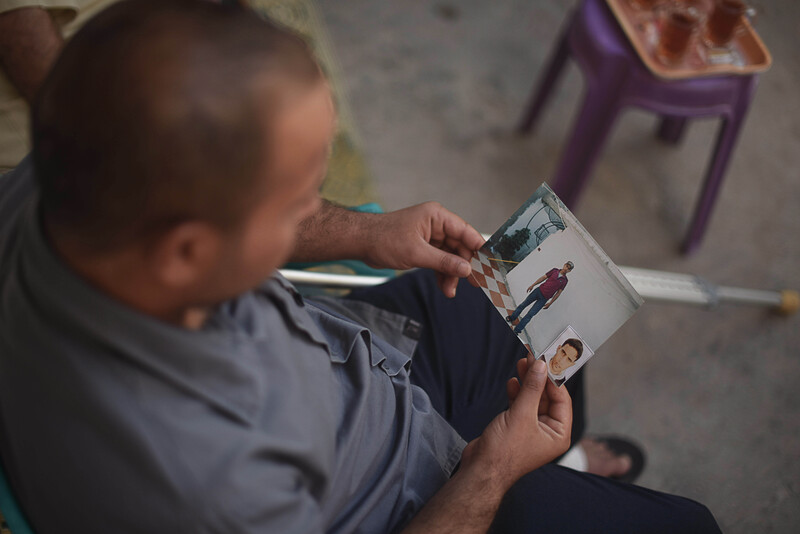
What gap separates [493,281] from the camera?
112 centimetres

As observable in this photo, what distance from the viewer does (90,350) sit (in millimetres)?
610

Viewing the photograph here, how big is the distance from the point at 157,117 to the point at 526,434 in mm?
696

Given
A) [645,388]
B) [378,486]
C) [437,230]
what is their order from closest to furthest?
[378,486]
[437,230]
[645,388]

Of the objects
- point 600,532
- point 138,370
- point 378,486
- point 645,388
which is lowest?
point 645,388

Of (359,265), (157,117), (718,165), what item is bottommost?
(718,165)

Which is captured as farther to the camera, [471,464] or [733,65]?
[733,65]

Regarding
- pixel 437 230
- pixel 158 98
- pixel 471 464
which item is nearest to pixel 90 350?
pixel 158 98

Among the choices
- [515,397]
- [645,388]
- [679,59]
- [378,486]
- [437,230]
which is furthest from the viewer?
[645,388]

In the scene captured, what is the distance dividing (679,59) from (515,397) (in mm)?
1305

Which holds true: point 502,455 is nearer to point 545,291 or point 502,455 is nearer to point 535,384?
point 535,384

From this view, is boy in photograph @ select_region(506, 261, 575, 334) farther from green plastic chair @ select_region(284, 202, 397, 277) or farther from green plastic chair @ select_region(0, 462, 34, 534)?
green plastic chair @ select_region(0, 462, 34, 534)

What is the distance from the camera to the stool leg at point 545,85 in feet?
7.39

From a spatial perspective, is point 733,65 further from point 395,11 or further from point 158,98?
point 158,98

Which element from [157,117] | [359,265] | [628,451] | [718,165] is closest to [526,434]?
[359,265]
